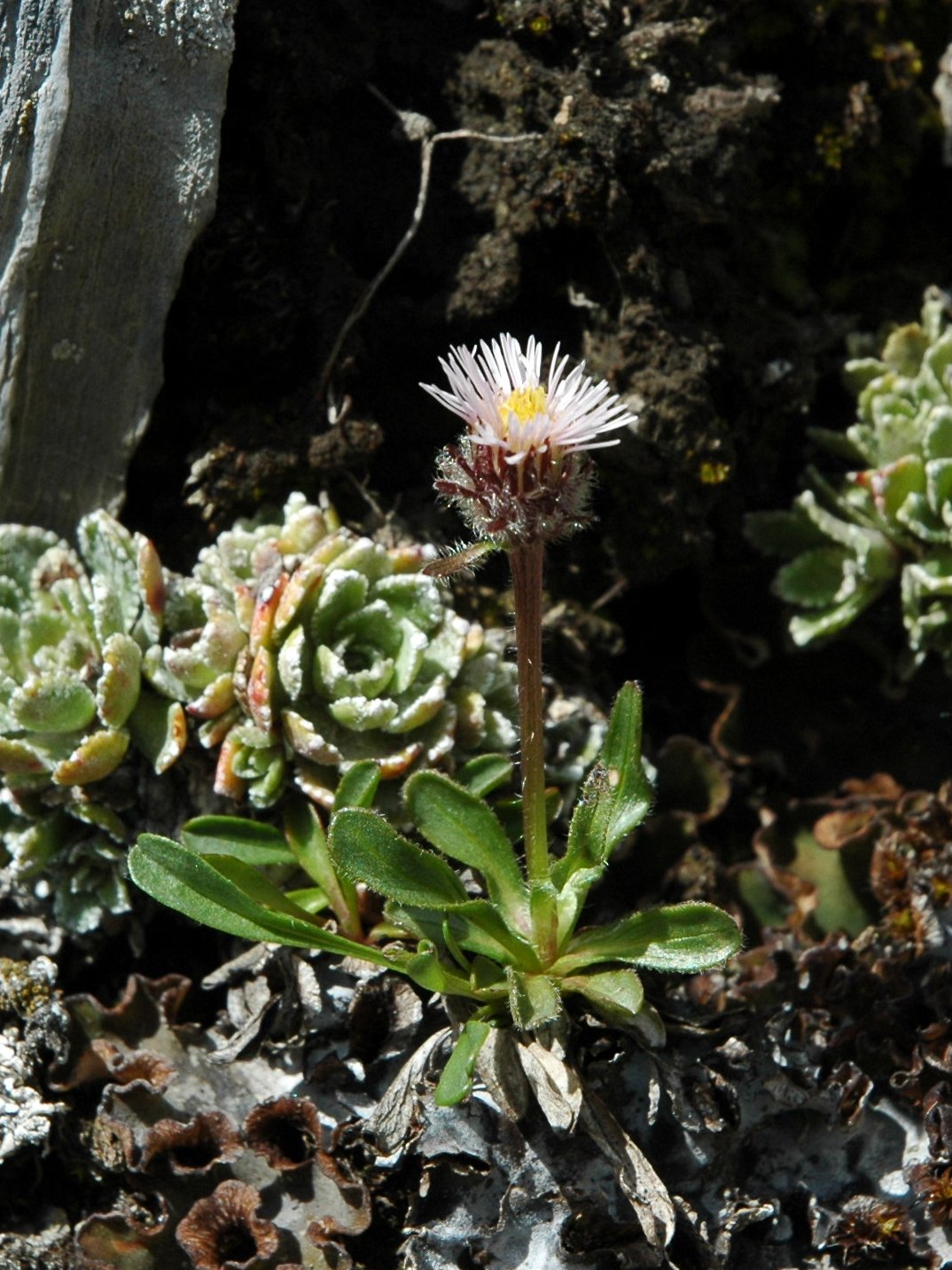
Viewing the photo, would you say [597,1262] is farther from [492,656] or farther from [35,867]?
[35,867]

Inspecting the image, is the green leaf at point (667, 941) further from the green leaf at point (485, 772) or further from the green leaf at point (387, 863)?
the green leaf at point (485, 772)

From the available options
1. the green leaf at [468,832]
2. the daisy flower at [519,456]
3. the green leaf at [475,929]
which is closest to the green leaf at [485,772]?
the green leaf at [468,832]

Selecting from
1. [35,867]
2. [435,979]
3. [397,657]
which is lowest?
[435,979]

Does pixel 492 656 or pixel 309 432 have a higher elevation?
pixel 309 432

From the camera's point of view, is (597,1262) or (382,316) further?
(382,316)

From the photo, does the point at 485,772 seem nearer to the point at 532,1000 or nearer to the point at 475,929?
the point at 475,929

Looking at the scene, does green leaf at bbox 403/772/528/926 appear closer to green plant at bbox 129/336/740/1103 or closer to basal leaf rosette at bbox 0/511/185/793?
green plant at bbox 129/336/740/1103

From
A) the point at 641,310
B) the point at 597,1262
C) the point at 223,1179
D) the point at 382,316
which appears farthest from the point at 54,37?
the point at 597,1262
